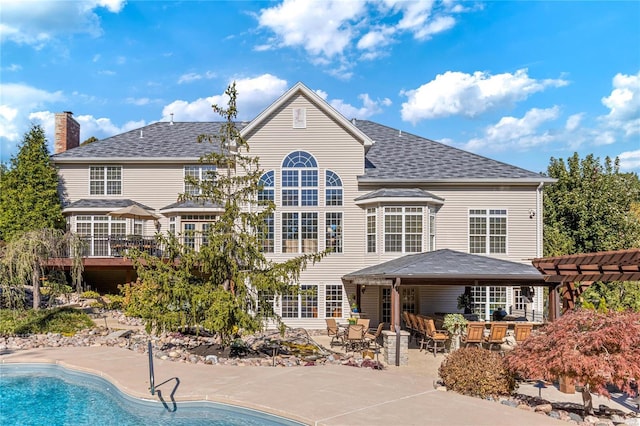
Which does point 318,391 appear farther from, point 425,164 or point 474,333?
point 425,164

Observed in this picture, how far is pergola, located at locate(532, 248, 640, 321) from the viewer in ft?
32.2

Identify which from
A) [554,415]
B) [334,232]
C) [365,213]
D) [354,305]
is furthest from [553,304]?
[334,232]

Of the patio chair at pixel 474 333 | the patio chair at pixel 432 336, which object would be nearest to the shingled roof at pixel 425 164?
the patio chair at pixel 432 336

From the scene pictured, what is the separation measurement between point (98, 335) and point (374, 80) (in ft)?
61.3

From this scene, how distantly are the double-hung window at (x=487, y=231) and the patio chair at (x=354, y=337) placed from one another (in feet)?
26.2

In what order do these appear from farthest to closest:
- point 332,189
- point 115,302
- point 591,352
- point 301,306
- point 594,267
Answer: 1. point 115,302
2. point 332,189
3. point 301,306
4. point 594,267
5. point 591,352

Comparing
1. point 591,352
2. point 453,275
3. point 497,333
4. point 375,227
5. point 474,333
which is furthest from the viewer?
point 375,227

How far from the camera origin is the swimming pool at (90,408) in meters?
9.38

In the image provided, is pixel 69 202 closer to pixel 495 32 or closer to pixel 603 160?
pixel 495 32

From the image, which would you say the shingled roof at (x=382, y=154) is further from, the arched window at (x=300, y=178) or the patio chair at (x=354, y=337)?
the patio chair at (x=354, y=337)

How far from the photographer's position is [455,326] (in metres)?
15.4

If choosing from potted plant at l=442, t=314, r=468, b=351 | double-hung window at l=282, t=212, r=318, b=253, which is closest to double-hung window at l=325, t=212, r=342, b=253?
double-hung window at l=282, t=212, r=318, b=253

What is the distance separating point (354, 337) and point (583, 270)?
23.0 ft

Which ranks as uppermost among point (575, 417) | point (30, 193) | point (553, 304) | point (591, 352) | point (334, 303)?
point (30, 193)
